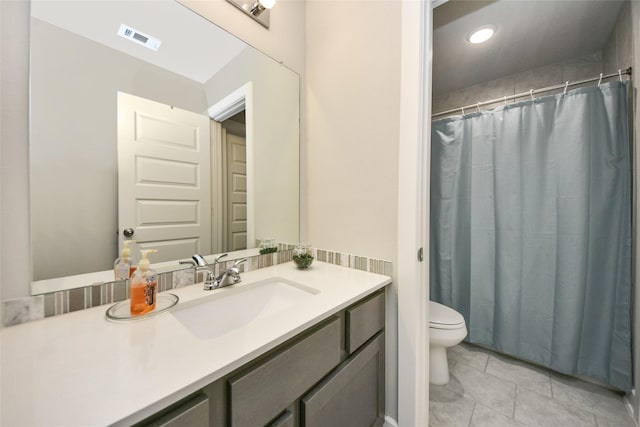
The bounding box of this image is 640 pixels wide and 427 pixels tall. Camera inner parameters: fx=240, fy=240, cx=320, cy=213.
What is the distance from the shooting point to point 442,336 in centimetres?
139

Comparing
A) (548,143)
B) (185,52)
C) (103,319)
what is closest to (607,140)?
(548,143)

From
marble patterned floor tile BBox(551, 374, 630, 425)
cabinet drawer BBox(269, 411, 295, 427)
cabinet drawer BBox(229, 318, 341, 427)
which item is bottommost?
marble patterned floor tile BBox(551, 374, 630, 425)

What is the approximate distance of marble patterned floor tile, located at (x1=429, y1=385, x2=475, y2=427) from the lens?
122 centimetres

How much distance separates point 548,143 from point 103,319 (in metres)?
2.40

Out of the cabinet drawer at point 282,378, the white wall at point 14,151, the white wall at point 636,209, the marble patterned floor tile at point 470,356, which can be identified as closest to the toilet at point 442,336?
the marble patterned floor tile at point 470,356

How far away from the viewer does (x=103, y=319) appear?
670mm

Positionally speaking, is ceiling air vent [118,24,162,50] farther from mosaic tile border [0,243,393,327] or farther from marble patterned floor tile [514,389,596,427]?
marble patterned floor tile [514,389,596,427]

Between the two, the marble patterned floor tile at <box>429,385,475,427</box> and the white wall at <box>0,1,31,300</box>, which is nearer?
the white wall at <box>0,1,31,300</box>

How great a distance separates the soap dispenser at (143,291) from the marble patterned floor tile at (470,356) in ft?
6.35

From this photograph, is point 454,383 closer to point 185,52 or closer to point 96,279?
point 96,279

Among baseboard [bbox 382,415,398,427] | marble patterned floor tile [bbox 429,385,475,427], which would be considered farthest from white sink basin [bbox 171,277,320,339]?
marble patterned floor tile [bbox 429,385,475,427]

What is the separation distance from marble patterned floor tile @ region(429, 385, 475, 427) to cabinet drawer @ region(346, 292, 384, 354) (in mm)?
Result: 707

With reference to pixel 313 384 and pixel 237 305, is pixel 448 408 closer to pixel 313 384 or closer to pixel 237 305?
pixel 313 384

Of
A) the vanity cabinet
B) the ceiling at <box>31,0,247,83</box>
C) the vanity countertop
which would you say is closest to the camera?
the vanity countertop
